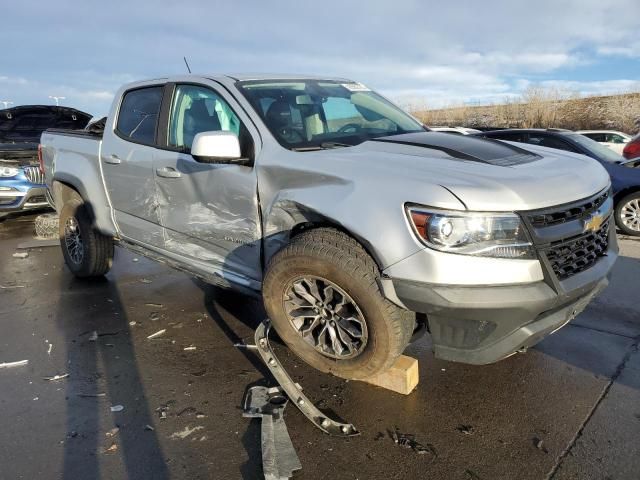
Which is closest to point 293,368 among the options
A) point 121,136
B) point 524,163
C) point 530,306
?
point 530,306

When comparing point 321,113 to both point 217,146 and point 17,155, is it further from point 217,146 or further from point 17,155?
point 17,155

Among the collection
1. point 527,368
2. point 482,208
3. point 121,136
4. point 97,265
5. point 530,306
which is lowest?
point 527,368

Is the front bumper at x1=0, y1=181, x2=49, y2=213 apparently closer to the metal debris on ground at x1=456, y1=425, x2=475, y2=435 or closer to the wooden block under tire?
the wooden block under tire

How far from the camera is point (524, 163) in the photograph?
2752 millimetres

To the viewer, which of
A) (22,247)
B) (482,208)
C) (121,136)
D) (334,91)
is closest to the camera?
(482,208)

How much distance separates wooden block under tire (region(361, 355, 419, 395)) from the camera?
2832 mm

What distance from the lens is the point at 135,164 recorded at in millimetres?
3977

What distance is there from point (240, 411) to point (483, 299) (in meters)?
1.46

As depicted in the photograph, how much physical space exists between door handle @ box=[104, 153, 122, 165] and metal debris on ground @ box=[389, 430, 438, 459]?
3.07 m

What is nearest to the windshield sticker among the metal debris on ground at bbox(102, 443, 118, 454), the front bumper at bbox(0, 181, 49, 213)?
the metal debris on ground at bbox(102, 443, 118, 454)

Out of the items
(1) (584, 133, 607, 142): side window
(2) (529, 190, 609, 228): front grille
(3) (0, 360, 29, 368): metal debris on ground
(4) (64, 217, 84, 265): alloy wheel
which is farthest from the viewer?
(1) (584, 133, 607, 142): side window

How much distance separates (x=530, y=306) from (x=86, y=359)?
9.32 ft

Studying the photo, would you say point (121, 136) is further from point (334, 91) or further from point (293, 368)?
point (293, 368)

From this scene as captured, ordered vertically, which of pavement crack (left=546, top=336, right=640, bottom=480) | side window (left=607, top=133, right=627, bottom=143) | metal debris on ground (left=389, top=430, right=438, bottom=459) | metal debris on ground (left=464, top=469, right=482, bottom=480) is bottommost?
pavement crack (left=546, top=336, right=640, bottom=480)
